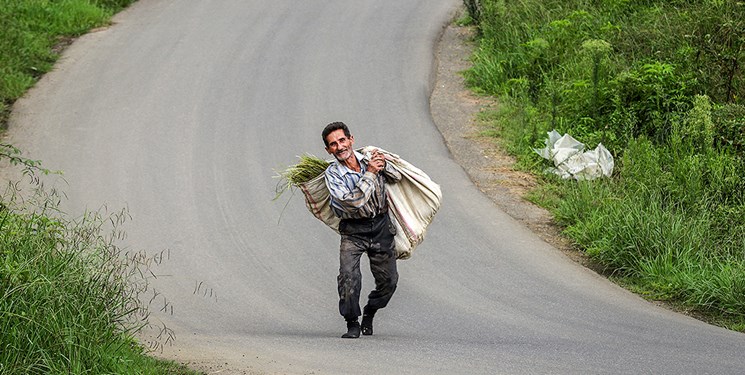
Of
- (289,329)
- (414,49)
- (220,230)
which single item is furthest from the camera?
(414,49)

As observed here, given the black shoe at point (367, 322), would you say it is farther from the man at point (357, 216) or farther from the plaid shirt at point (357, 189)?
the plaid shirt at point (357, 189)

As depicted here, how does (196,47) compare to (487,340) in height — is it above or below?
below

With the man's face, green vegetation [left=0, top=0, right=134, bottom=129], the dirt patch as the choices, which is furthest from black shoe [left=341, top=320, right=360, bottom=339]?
green vegetation [left=0, top=0, right=134, bottom=129]

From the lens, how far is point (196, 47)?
789 inches

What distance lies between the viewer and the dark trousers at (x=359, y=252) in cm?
844

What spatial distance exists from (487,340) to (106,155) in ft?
26.8

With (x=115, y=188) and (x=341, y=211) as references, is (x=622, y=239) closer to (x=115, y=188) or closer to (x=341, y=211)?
(x=341, y=211)

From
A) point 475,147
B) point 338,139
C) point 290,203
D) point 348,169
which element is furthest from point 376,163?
point 475,147

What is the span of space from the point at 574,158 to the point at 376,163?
22.1 feet

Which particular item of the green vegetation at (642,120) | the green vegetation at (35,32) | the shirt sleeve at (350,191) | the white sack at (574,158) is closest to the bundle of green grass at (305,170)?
the shirt sleeve at (350,191)

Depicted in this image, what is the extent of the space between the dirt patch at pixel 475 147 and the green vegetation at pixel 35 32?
22.6 ft

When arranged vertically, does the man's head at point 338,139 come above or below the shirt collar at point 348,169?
above

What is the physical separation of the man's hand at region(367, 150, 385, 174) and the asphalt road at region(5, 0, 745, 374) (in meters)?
1.38

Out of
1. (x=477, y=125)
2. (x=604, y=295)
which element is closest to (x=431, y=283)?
(x=604, y=295)
